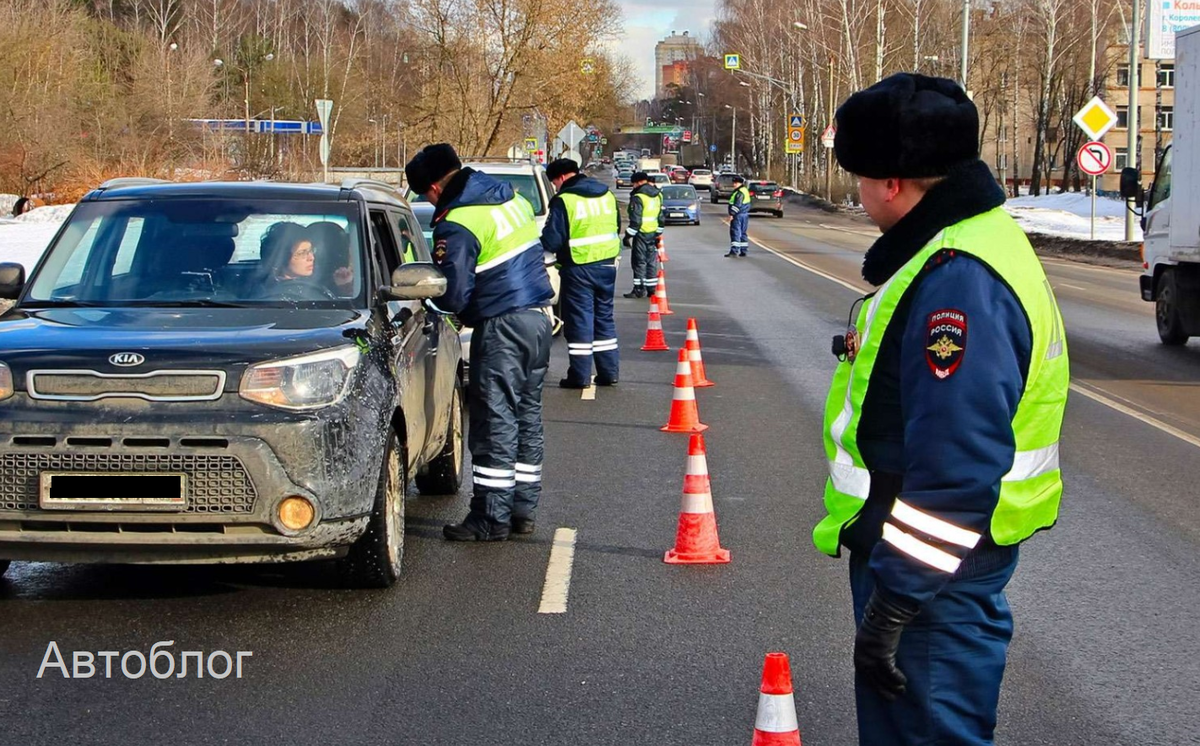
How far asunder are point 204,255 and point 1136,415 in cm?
758

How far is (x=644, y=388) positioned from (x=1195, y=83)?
681 cm

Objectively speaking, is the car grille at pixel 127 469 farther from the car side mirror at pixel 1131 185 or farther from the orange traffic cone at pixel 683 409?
the car side mirror at pixel 1131 185

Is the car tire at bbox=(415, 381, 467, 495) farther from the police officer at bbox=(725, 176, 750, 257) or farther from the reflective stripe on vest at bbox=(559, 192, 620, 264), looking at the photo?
the police officer at bbox=(725, 176, 750, 257)

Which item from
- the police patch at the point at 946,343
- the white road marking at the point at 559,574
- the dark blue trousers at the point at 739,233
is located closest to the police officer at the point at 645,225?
the dark blue trousers at the point at 739,233

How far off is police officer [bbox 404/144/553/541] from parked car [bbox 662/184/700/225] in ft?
156

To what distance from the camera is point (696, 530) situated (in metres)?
6.87

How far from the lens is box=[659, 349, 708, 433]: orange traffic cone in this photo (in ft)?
35.0

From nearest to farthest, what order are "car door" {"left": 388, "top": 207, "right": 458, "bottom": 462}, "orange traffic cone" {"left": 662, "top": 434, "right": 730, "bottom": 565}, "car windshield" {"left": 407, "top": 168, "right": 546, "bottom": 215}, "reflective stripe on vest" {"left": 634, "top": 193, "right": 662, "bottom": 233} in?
1. "orange traffic cone" {"left": 662, "top": 434, "right": 730, "bottom": 565}
2. "car door" {"left": 388, "top": 207, "right": 458, "bottom": 462}
3. "car windshield" {"left": 407, "top": 168, "right": 546, "bottom": 215}
4. "reflective stripe on vest" {"left": 634, "top": 193, "right": 662, "bottom": 233}

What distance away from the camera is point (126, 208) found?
707cm

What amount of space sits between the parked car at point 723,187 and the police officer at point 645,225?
53742 mm

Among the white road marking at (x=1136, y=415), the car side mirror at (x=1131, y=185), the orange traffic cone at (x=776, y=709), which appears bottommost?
the white road marking at (x=1136, y=415)

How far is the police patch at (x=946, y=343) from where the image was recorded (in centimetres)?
Answer: 271

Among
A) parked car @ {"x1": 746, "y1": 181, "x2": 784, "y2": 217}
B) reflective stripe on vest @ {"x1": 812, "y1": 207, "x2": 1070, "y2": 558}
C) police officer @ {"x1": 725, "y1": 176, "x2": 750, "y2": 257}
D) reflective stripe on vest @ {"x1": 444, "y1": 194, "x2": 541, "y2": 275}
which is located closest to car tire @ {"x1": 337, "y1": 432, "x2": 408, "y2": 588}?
reflective stripe on vest @ {"x1": 444, "y1": 194, "x2": 541, "y2": 275}

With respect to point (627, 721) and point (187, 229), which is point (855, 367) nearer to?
point (627, 721)
